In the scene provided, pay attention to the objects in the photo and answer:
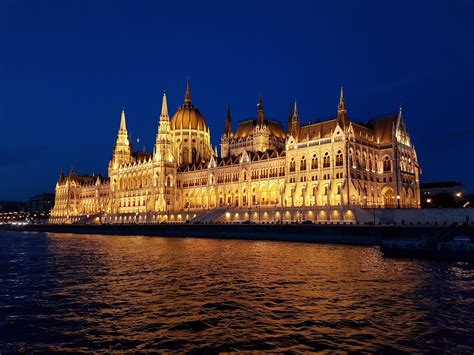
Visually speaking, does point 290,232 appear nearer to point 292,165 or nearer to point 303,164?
point 303,164

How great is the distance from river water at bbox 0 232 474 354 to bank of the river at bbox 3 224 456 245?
2329 cm

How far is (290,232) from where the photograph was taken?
239 feet

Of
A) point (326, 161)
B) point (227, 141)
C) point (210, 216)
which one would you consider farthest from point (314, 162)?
point (227, 141)

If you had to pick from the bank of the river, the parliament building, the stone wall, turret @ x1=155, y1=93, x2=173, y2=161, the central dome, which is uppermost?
the central dome

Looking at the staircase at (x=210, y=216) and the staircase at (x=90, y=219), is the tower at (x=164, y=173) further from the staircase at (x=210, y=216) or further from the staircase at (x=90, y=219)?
the staircase at (x=90, y=219)

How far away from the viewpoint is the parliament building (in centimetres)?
9006

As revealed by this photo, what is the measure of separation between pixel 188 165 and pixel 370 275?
107m

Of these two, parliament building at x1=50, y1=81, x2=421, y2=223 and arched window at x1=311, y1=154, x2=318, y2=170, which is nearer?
parliament building at x1=50, y1=81, x2=421, y2=223

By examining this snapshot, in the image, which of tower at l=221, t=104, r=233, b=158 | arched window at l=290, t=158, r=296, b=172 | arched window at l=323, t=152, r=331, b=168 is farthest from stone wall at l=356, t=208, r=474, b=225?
tower at l=221, t=104, r=233, b=158

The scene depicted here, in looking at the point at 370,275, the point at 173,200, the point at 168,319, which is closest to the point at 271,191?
the point at 173,200

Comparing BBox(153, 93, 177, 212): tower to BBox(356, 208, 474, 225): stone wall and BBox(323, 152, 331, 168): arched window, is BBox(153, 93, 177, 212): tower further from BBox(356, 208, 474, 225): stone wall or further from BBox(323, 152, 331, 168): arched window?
BBox(356, 208, 474, 225): stone wall

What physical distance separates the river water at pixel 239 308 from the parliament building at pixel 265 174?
53967 millimetres

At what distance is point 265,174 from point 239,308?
3407 inches

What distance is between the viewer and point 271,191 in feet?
347
